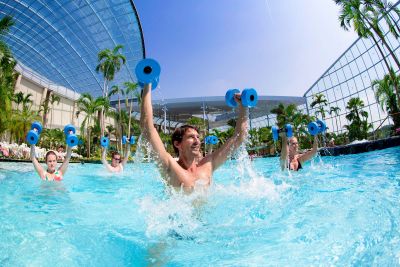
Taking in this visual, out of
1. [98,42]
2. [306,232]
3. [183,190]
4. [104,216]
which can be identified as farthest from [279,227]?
[98,42]

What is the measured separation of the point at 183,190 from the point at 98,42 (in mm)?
39389

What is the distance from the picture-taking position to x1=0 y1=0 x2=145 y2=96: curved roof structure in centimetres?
3256

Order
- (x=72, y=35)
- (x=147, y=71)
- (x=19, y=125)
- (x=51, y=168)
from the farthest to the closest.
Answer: (x=72, y=35), (x=19, y=125), (x=51, y=168), (x=147, y=71)

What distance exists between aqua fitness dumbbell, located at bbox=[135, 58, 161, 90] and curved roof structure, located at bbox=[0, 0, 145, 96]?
33.8 m

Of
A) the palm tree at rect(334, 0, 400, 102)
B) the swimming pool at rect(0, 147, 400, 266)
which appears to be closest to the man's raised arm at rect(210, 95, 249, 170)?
the swimming pool at rect(0, 147, 400, 266)

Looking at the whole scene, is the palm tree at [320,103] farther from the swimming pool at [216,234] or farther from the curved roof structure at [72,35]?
the swimming pool at [216,234]

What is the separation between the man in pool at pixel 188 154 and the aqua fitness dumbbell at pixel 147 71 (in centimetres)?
11

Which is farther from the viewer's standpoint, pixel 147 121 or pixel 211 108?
pixel 211 108

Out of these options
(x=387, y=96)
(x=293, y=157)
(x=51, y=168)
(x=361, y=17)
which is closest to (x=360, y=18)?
(x=361, y=17)

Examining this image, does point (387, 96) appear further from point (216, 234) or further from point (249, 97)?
point (216, 234)

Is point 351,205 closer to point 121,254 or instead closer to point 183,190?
point 183,190

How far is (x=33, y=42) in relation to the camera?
1535 inches

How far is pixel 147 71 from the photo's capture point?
7.78 ft

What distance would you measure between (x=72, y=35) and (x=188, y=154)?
39534 millimetres
